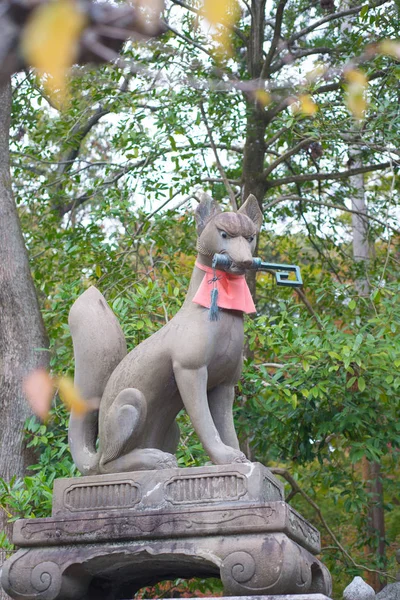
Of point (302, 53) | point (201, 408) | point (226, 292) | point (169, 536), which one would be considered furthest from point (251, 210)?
point (302, 53)

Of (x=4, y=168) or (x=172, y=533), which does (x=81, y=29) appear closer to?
(x=172, y=533)

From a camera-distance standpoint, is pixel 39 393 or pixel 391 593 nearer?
pixel 391 593

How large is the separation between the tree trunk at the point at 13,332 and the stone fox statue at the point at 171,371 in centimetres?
223

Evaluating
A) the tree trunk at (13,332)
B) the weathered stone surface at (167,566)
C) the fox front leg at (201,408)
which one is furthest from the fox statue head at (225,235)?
the tree trunk at (13,332)

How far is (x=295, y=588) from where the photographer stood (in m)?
3.38

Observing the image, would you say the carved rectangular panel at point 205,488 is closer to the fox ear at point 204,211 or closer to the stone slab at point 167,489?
the stone slab at point 167,489

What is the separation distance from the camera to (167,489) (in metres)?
3.61

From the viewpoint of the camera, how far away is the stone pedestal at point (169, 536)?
3.35m

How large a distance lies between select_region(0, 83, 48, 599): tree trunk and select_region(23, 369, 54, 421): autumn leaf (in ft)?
0.18

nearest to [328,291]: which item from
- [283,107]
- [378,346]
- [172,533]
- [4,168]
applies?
[378,346]

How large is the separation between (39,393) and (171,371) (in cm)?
263

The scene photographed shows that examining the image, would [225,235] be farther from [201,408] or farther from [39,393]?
[39,393]

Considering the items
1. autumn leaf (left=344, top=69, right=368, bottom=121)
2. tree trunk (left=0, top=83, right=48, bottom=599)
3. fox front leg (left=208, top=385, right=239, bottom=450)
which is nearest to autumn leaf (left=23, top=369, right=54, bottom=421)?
tree trunk (left=0, top=83, right=48, bottom=599)

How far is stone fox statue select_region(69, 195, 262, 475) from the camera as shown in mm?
3775
